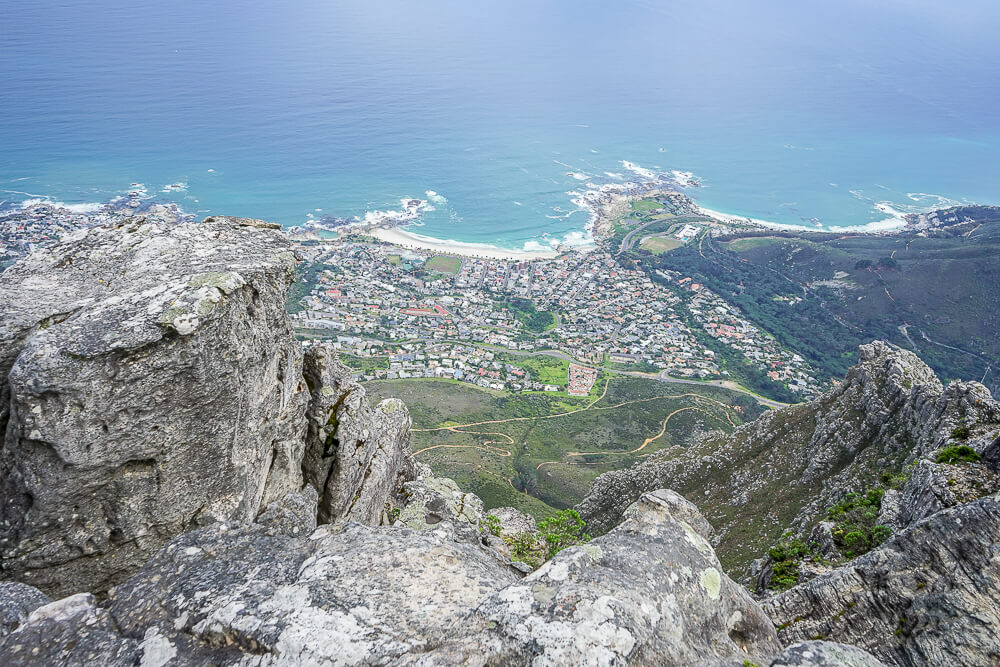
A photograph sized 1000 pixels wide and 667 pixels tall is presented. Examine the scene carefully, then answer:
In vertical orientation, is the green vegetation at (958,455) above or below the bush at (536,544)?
above

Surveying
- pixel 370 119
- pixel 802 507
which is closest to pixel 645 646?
pixel 802 507

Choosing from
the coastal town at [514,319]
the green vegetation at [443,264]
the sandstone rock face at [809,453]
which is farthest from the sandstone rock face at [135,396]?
the green vegetation at [443,264]

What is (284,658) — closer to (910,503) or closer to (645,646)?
(645,646)

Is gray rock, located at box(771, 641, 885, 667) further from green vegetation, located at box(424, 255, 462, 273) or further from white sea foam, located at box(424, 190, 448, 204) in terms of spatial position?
white sea foam, located at box(424, 190, 448, 204)

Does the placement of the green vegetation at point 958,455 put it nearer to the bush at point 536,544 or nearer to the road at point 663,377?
the bush at point 536,544

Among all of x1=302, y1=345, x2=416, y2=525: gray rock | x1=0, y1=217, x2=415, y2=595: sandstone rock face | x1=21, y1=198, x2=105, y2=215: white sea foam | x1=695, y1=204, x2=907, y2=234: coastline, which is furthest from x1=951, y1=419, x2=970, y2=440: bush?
x1=695, y1=204, x2=907, y2=234: coastline

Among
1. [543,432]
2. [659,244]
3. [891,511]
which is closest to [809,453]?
[891,511]
